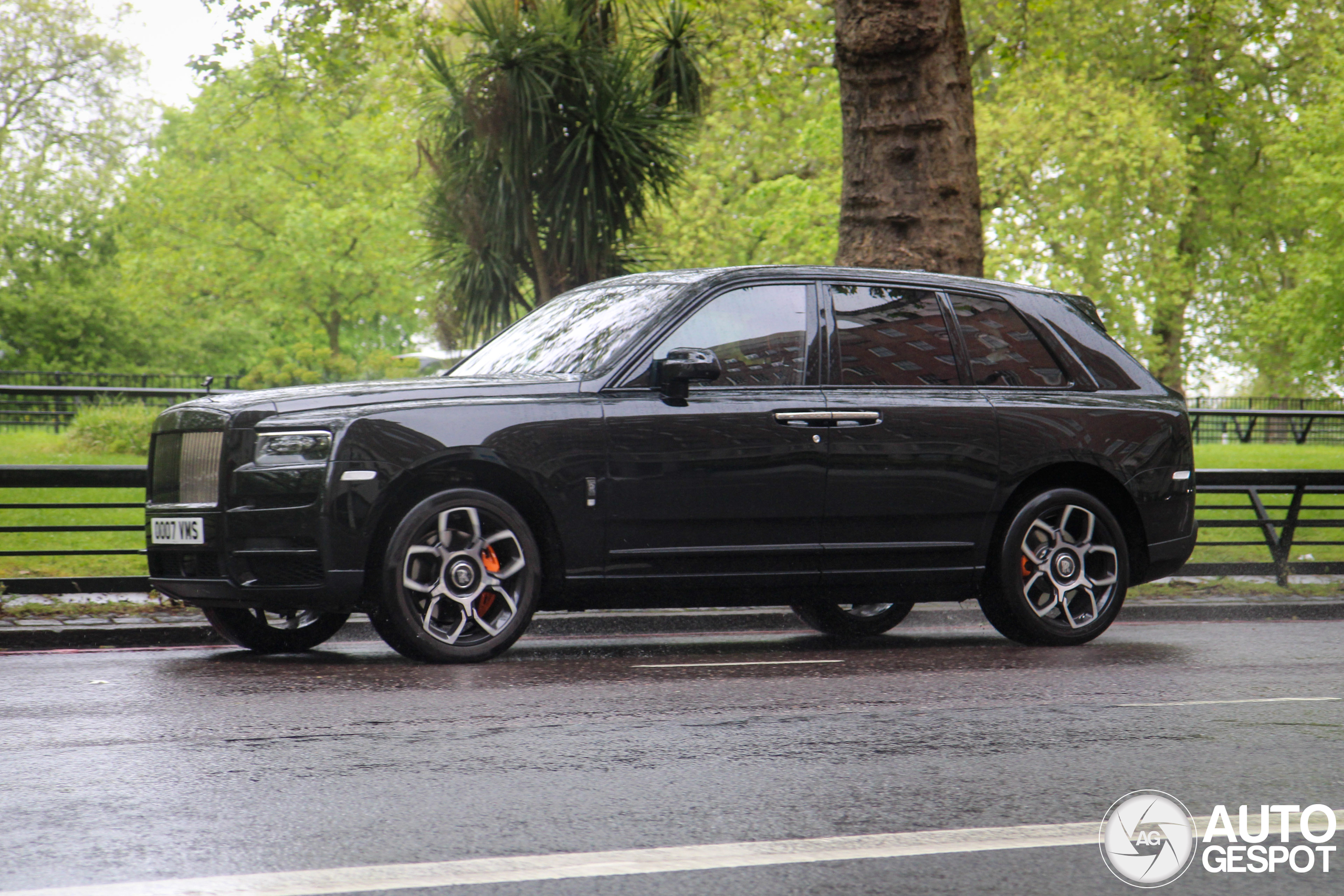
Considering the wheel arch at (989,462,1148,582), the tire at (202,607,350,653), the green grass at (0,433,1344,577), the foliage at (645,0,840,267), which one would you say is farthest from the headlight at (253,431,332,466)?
the foliage at (645,0,840,267)

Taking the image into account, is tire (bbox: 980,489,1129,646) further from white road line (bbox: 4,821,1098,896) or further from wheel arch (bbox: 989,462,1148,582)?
white road line (bbox: 4,821,1098,896)

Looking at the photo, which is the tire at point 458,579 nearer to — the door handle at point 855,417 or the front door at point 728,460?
the front door at point 728,460

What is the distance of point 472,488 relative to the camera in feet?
21.6

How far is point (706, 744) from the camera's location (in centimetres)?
493

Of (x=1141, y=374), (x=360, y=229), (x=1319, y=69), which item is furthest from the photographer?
(x=360, y=229)

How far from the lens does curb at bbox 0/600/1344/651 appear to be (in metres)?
7.68

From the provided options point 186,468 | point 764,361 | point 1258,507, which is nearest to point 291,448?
point 186,468

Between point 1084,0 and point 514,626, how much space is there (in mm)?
31001

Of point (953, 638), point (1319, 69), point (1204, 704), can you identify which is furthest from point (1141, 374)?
point (1319, 69)

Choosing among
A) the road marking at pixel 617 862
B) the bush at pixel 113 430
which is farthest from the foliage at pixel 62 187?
the road marking at pixel 617 862

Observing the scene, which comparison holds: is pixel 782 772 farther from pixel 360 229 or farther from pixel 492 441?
pixel 360 229

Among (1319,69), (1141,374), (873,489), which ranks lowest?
(873,489)

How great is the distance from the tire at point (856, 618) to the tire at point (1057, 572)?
2.90 feet

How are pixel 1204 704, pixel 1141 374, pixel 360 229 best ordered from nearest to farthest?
pixel 1204 704 < pixel 1141 374 < pixel 360 229
